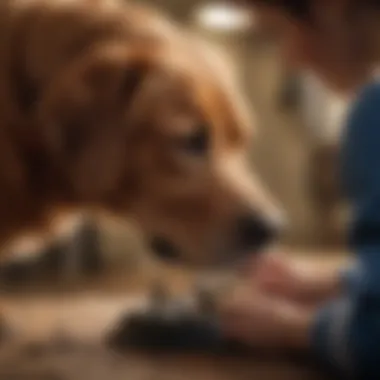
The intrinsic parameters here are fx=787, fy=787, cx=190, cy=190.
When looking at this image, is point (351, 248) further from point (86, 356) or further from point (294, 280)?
point (86, 356)

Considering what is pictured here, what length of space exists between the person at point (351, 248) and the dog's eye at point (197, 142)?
0.15m

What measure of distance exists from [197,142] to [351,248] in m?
0.23

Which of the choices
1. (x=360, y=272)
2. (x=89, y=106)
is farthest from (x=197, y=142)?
(x=360, y=272)

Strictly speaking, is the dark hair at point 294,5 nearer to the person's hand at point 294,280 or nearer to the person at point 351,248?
the person at point 351,248

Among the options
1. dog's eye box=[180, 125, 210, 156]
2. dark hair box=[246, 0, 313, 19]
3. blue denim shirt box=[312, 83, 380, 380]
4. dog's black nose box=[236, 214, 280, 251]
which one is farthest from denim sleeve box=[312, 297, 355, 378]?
dark hair box=[246, 0, 313, 19]

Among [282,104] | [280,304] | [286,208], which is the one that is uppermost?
[282,104]

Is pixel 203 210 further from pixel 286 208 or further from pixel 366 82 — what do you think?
pixel 366 82

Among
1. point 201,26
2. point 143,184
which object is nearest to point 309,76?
point 201,26

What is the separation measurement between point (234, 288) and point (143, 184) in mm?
174

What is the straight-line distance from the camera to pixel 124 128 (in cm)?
100

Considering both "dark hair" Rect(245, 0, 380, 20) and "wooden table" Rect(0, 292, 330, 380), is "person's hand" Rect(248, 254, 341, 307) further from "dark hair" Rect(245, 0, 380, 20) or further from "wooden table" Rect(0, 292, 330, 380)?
"dark hair" Rect(245, 0, 380, 20)

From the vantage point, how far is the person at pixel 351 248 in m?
0.98

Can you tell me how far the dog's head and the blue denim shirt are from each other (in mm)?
110

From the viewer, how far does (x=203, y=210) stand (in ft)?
3.16
